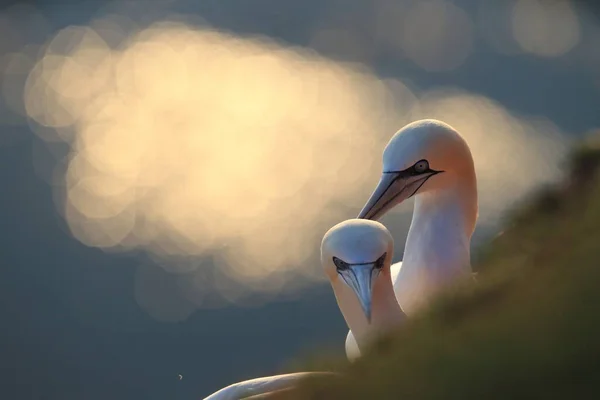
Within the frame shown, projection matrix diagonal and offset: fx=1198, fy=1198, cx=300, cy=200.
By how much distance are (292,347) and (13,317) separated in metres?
2.65

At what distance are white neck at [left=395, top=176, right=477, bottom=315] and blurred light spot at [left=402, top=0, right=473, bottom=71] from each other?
390 inches

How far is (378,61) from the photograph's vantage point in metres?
15.7

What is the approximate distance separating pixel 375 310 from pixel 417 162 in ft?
3.05

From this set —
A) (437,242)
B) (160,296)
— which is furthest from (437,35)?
(437,242)

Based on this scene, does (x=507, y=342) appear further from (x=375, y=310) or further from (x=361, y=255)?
(x=375, y=310)

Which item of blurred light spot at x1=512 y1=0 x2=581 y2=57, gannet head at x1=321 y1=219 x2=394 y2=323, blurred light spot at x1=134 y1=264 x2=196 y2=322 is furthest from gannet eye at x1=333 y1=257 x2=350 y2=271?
blurred light spot at x1=512 y1=0 x2=581 y2=57

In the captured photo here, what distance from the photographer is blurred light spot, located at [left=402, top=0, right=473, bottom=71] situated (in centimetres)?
1559

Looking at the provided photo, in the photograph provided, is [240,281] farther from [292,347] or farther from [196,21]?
[196,21]

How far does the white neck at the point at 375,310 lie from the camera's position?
4.62 m

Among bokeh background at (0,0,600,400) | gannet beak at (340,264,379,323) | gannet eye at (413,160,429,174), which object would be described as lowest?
gannet beak at (340,264,379,323)

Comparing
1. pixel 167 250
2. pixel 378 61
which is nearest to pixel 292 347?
pixel 167 250

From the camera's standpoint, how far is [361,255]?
447cm

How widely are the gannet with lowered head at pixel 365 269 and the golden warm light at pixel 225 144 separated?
6.53 m

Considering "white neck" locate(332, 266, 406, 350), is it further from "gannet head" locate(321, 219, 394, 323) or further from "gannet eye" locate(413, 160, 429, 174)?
"gannet eye" locate(413, 160, 429, 174)
